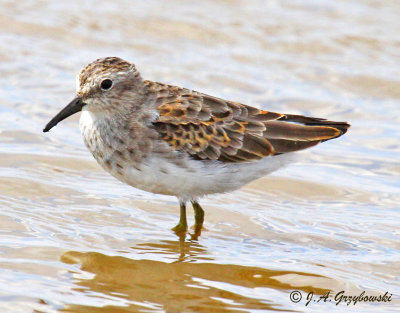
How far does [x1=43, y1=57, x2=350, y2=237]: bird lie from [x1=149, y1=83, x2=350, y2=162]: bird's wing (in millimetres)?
11

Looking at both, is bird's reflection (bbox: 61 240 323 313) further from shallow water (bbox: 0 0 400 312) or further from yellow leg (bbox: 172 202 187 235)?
yellow leg (bbox: 172 202 187 235)

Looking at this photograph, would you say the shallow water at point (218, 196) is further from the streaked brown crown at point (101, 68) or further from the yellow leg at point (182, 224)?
the streaked brown crown at point (101, 68)

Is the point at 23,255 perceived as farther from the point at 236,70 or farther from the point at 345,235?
the point at 236,70

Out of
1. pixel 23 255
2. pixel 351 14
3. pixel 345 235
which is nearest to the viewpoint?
pixel 23 255

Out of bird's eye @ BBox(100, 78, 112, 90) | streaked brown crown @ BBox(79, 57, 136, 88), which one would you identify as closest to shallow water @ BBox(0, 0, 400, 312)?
bird's eye @ BBox(100, 78, 112, 90)

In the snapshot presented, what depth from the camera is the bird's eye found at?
905cm

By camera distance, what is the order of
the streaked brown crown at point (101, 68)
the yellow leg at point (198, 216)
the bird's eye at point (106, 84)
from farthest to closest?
the yellow leg at point (198, 216) → the bird's eye at point (106, 84) → the streaked brown crown at point (101, 68)

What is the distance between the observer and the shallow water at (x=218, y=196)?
7.97 m

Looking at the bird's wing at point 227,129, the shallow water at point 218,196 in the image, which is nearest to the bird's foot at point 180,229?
the shallow water at point 218,196

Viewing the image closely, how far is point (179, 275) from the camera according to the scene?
8227 millimetres

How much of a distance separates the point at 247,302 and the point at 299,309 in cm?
50

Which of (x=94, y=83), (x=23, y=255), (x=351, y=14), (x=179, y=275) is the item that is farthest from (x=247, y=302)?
(x=351, y=14)

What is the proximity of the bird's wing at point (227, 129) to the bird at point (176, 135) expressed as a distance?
0.04ft

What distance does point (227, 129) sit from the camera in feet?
31.3
